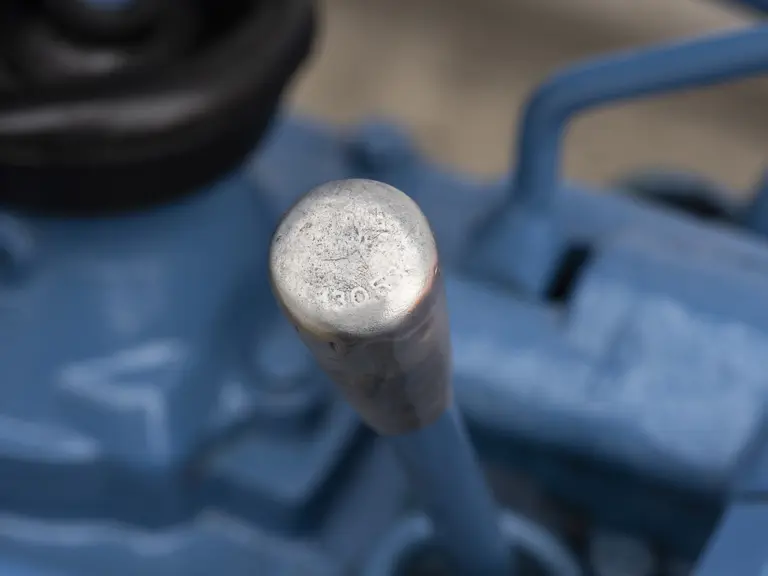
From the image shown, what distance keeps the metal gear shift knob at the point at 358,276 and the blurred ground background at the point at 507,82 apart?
0.62 m

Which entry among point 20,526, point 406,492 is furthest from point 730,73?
point 20,526

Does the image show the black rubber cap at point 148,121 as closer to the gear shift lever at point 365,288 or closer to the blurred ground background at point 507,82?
the gear shift lever at point 365,288

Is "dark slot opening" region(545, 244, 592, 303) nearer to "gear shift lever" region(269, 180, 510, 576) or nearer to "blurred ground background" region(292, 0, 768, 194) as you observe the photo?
"gear shift lever" region(269, 180, 510, 576)

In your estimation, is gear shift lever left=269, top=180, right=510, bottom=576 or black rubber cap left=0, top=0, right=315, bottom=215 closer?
gear shift lever left=269, top=180, right=510, bottom=576

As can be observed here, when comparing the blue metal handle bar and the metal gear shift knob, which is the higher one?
the metal gear shift knob

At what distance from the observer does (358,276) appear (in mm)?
186

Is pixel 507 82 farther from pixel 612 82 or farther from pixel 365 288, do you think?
pixel 365 288

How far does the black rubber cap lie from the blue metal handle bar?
110mm

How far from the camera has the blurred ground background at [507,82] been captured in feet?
2.72

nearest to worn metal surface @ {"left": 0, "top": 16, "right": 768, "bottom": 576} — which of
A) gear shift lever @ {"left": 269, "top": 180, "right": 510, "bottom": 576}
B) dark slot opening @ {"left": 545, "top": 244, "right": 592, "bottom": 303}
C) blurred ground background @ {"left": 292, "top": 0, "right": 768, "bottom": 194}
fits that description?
dark slot opening @ {"left": 545, "top": 244, "right": 592, "bottom": 303}

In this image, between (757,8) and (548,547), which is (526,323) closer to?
(548,547)

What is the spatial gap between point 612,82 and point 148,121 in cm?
19

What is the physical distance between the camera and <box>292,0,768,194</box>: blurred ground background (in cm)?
83

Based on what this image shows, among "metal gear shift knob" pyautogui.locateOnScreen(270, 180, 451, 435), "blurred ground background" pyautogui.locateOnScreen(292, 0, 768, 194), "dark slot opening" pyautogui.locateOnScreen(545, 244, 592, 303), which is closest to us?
"metal gear shift knob" pyautogui.locateOnScreen(270, 180, 451, 435)
